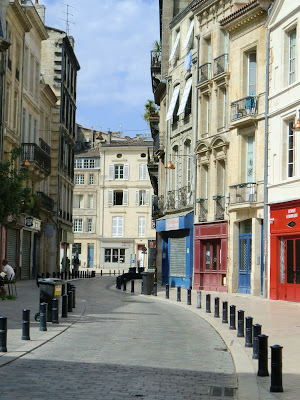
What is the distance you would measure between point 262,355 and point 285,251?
18.5 meters

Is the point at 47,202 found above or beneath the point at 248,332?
above

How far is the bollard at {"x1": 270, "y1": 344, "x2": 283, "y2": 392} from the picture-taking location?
8.54 meters

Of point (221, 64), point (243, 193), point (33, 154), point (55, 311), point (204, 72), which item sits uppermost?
point (204, 72)

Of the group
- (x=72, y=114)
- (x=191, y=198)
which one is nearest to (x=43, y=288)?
(x=191, y=198)

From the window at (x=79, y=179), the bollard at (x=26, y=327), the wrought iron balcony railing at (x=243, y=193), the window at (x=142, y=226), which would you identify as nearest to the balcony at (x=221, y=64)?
the wrought iron balcony railing at (x=243, y=193)

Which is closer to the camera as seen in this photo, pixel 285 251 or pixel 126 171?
pixel 285 251

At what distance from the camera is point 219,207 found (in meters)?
34.8

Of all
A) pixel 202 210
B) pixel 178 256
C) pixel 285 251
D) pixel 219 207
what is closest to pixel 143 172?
pixel 178 256

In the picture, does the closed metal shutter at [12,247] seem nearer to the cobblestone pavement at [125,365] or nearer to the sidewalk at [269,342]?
the sidewalk at [269,342]

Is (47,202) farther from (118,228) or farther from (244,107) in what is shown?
(118,228)

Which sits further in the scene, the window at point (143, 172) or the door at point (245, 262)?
the window at point (143, 172)

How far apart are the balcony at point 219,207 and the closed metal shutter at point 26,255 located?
15618mm

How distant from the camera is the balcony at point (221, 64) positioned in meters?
35.0

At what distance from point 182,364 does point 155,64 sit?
41.6 m
